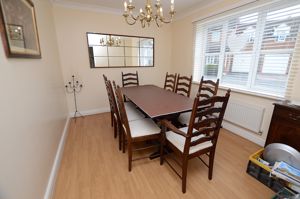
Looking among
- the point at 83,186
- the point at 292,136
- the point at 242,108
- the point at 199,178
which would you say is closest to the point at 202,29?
the point at 242,108

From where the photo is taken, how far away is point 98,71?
11.3ft

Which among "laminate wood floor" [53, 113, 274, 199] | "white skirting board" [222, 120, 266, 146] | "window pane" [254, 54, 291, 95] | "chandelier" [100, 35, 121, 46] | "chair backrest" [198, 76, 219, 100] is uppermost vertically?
"chandelier" [100, 35, 121, 46]

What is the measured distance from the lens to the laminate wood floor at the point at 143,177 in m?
1.47

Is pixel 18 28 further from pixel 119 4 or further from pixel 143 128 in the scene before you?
pixel 119 4

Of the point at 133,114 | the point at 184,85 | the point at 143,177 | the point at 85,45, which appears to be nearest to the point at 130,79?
the point at 85,45

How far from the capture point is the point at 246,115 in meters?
2.40

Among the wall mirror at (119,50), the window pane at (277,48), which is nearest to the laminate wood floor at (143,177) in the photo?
the window pane at (277,48)

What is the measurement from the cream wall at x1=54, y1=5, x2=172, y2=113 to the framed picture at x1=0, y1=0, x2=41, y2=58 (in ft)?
5.21

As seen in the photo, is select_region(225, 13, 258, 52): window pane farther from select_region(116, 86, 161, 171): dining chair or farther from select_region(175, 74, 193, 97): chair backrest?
select_region(116, 86, 161, 171): dining chair

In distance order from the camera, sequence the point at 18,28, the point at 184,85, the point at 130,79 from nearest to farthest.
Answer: the point at 18,28, the point at 184,85, the point at 130,79

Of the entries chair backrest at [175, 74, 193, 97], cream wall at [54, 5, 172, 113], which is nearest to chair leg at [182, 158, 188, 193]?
chair backrest at [175, 74, 193, 97]

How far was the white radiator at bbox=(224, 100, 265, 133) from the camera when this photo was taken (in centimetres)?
224

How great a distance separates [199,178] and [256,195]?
54 cm

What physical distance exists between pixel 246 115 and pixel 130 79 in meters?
2.48
